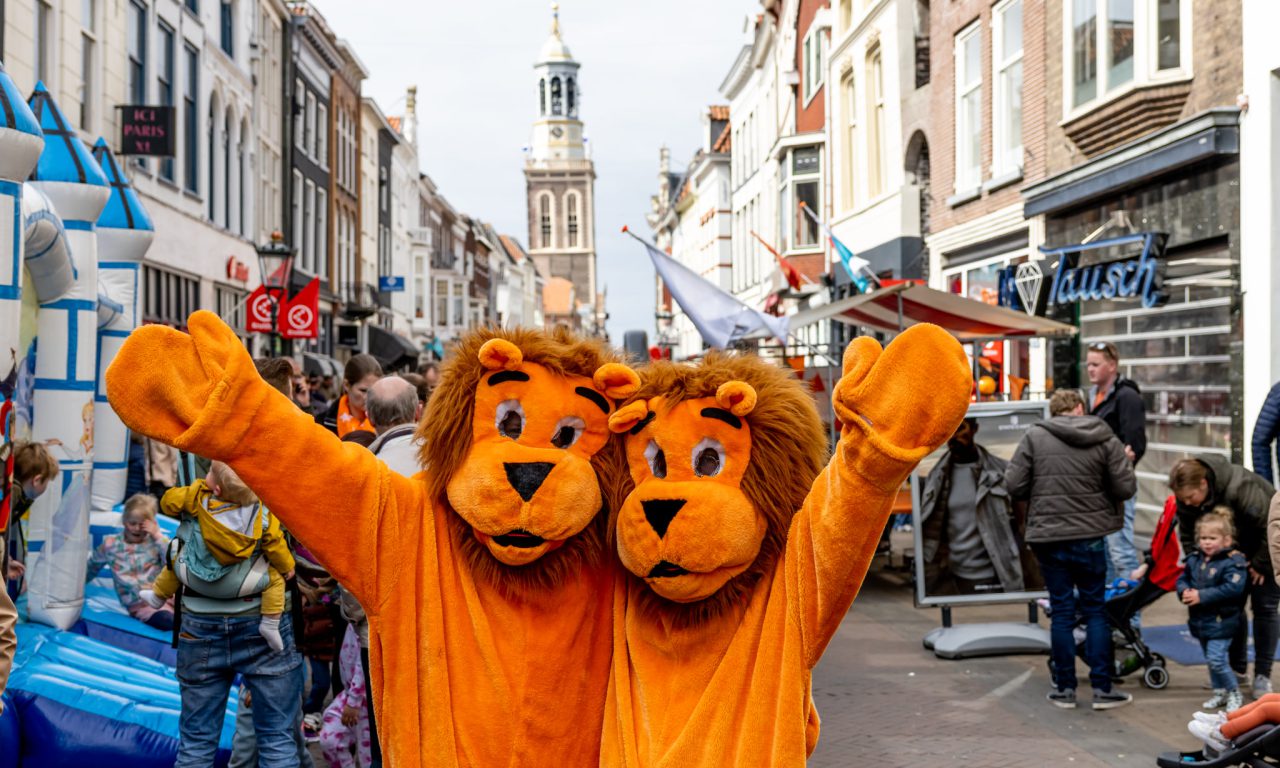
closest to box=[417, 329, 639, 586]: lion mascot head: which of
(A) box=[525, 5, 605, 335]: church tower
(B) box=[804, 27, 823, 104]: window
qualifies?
(B) box=[804, 27, 823, 104]: window

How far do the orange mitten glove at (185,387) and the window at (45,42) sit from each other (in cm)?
1455

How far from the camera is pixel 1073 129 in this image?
13547mm

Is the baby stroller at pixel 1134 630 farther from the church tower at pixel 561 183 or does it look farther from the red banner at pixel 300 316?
the church tower at pixel 561 183

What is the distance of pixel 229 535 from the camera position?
4.72 m

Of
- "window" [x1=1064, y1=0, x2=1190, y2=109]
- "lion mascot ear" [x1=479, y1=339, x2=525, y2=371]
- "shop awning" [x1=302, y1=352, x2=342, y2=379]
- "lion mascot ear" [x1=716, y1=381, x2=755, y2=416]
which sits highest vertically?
"window" [x1=1064, y1=0, x2=1190, y2=109]

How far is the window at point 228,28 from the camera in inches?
993

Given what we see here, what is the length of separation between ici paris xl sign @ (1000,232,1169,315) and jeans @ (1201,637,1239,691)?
5.42 m

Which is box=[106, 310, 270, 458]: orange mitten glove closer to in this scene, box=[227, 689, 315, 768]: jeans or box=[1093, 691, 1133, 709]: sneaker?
box=[227, 689, 315, 768]: jeans

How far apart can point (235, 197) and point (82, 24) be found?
9.61 metres

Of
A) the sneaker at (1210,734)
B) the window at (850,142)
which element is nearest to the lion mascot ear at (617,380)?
the sneaker at (1210,734)

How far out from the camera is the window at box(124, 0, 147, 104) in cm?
1895

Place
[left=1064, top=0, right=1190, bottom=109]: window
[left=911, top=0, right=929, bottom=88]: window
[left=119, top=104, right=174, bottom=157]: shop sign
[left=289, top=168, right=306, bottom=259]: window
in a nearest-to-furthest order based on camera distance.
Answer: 1. [left=1064, top=0, right=1190, bottom=109]: window
2. [left=119, top=104, right=174, bottom=157]: shop sign
3. [left=911, top=0, right=929, bottom=88]: window
4. [left=289, top=168, right=306, bottom=259]: window

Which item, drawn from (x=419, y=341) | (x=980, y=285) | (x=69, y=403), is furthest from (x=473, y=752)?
(x=419, y=341)

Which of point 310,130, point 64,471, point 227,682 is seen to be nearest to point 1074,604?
point 227,682
